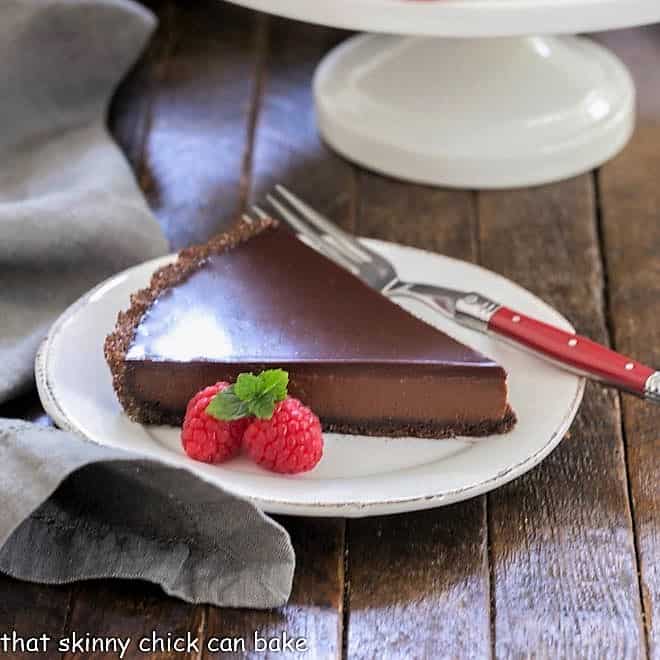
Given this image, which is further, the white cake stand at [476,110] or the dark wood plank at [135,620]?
the white cake stand at [476,110]

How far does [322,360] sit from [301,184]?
58cm

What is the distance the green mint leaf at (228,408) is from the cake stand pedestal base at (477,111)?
667 mm

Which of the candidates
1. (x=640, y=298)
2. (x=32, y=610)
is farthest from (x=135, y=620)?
(x=640, y=298)

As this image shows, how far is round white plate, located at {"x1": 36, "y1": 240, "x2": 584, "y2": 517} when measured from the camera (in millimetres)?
1211

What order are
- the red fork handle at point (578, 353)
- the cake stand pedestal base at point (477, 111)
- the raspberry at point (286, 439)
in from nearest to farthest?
the raspberry at point (286, 439), the red fork handle at point (578, 353), the cake stand pedestal base at point (477, 111)

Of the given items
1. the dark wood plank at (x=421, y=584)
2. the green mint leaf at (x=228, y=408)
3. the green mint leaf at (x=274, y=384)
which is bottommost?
the dark wood plank at (x=421, y=584)

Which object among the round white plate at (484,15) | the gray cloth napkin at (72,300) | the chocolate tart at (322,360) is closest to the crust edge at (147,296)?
the chocolate tart at (322,360)

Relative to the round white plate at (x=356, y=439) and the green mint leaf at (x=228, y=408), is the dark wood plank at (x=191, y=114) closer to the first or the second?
the round white plate at (x=356, y=439)

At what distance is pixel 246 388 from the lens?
4.03 feet

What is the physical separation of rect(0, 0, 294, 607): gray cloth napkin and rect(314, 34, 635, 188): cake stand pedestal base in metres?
0.32

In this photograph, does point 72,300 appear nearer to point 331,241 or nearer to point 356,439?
point 331,241

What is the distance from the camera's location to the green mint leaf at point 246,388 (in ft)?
4.02

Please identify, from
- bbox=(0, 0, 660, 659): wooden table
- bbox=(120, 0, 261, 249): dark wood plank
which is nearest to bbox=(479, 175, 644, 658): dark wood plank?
bbox=(0, 0, 660, 659): wooden table

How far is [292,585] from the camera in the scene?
3.92ft
